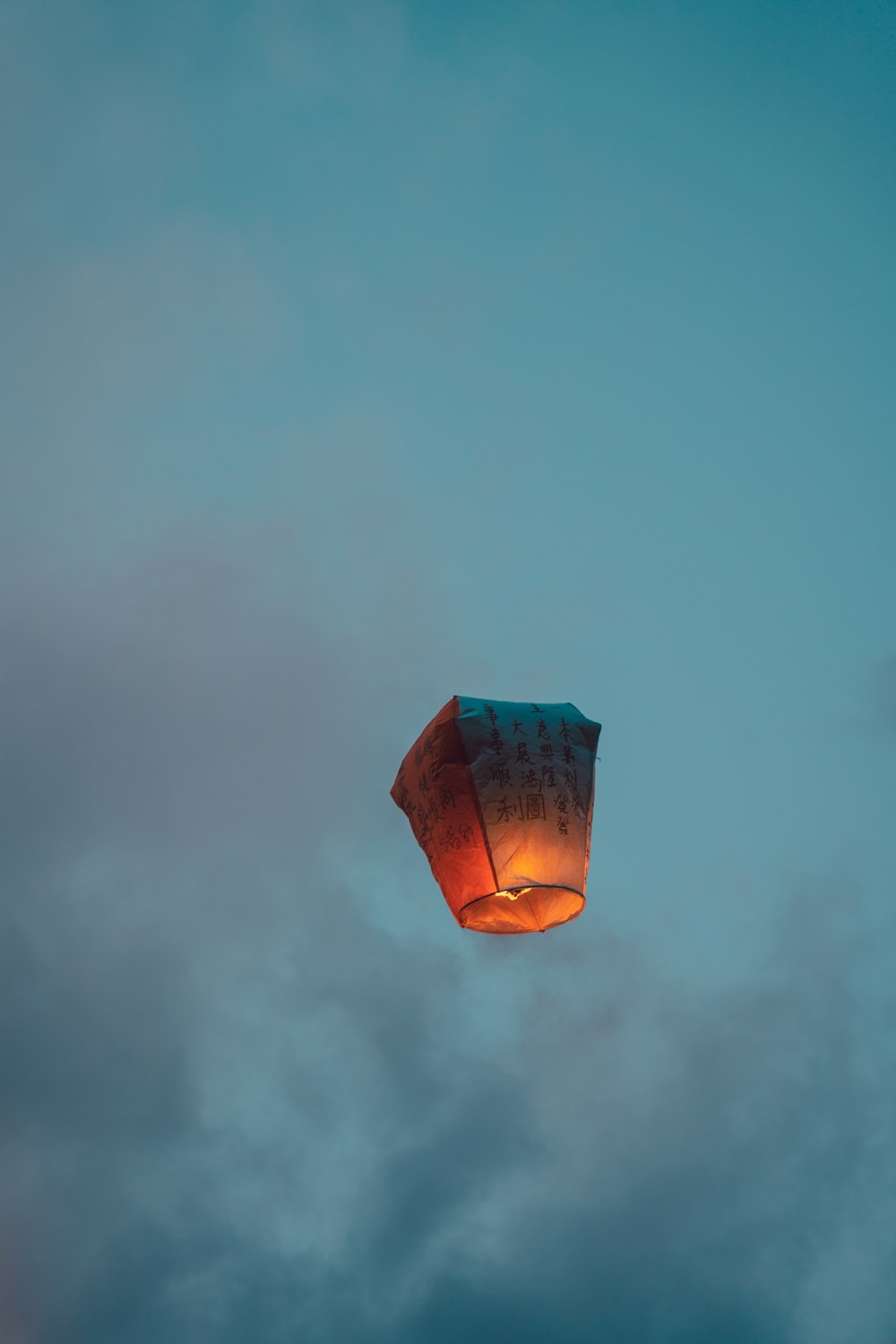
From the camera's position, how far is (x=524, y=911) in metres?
7.69

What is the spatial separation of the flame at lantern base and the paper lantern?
0.5 inches

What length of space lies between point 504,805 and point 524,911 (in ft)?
4.31

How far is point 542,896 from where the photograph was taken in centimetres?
756

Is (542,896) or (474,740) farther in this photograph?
(542,896)

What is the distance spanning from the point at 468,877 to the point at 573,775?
1.10m

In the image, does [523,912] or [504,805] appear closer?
[504,805]

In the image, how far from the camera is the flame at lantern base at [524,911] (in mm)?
7504

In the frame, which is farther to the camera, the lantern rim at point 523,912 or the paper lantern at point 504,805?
the lantern rim at point 523,912

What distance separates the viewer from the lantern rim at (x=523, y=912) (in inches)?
295

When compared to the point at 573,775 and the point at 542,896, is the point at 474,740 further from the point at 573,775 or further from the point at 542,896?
the point at 542,896

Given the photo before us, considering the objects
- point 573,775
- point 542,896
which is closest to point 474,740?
point 573,775

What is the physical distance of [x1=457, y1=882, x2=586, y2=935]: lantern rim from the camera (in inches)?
295

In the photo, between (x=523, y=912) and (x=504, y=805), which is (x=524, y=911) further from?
(x=504, y=805)

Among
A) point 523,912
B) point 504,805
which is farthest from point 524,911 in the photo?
point 504,805
